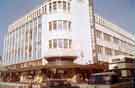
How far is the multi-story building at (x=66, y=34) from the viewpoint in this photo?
748cm

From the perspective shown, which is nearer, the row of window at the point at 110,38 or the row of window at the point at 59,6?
the row of window at the point at 59,6

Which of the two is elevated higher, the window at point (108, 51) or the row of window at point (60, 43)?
the row of window at point (60, 43)

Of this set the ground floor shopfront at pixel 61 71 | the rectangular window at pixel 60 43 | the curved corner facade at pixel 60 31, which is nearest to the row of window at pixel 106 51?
the curved corner facade at pixel 60 31

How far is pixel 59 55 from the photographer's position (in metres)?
7.15

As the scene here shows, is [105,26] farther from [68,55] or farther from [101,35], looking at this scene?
[68,55]

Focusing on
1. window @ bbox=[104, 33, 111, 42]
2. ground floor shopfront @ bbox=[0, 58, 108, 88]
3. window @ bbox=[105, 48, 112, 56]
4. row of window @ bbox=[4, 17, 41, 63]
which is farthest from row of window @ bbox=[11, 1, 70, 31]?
window @ bbox=[105, 48, 112, 56]

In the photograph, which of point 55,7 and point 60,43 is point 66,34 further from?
point 55,7

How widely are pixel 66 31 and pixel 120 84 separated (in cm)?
374

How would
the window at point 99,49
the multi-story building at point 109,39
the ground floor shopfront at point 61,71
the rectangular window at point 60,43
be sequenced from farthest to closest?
the multi-story building at point 109,39 < the window at point 99,49 < the rectangular window at point 60,43 < the ground floor shopfront at point 61,71

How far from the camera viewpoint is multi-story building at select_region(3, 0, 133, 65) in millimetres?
7477

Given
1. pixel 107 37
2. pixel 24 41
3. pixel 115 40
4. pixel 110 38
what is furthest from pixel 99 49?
pixel 24 41

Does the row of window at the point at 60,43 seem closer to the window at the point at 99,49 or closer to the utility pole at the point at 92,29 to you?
the utility pole at the point at 92,29

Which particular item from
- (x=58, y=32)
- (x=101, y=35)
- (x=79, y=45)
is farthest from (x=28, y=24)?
(x=101, y=35)

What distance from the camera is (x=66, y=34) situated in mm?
7480
